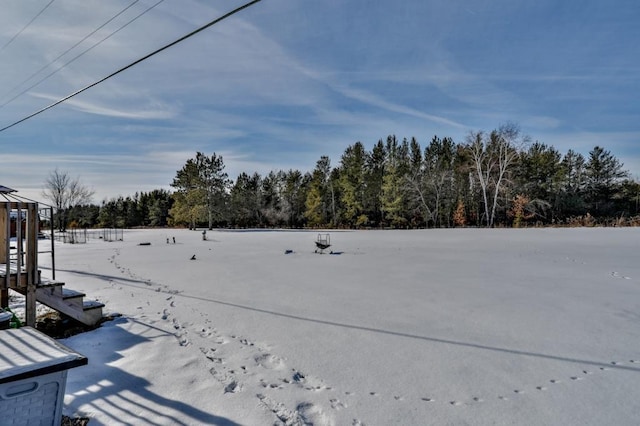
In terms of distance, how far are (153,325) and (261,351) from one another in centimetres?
193

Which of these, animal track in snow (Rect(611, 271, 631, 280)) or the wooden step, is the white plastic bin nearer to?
the wooden step

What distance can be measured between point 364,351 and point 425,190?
32489 millimetres

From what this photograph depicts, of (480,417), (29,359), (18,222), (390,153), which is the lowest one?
(480,417)

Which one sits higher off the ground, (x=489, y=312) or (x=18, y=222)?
(x=18, y=222)

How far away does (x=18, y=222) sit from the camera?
458 cm

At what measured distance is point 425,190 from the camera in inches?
1362

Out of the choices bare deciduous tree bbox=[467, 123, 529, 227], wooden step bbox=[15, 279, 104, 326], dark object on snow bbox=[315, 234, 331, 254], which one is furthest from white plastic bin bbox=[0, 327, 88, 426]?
bare deciduous tree bbox=[467, 123, 529, 227]

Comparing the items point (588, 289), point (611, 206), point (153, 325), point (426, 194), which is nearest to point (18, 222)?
point (153, 325)

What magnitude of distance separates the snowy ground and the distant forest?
26410 millimetres

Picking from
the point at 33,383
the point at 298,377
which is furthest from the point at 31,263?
the point at 298,377

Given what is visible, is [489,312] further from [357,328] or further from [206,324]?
[206,324]

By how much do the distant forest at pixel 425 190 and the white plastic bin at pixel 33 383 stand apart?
32.5m

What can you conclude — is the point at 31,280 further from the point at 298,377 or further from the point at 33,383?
the point at 298,377

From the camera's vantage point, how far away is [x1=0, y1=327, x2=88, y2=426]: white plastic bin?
2.28 m
